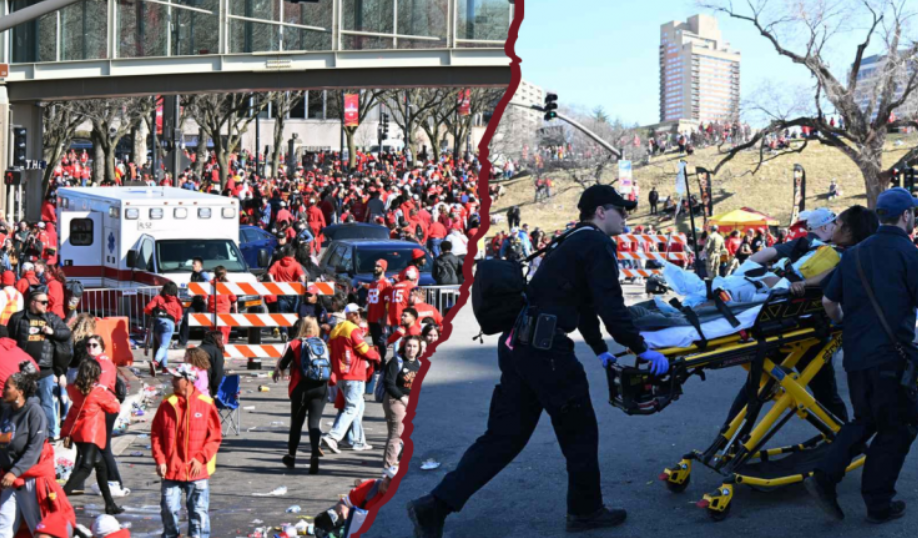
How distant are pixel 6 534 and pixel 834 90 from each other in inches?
1197

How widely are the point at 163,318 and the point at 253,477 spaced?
18.8 feet

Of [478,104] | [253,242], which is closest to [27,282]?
[478,104]

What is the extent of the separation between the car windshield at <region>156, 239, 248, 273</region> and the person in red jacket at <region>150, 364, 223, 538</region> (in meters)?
10.6

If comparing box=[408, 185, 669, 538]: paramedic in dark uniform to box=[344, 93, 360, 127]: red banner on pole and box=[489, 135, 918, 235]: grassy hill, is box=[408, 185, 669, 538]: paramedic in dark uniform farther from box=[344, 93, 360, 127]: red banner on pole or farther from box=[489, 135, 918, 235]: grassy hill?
box=[489, 135, 918, 235]: grassy hill

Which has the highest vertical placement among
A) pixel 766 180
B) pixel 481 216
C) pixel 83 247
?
pixel 766 180

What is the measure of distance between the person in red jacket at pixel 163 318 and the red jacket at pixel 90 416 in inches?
231

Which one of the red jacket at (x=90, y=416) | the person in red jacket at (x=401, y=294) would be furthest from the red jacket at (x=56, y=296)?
the red jacket at (x=90, y=416)

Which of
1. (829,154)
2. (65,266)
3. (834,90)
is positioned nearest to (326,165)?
(829,154)

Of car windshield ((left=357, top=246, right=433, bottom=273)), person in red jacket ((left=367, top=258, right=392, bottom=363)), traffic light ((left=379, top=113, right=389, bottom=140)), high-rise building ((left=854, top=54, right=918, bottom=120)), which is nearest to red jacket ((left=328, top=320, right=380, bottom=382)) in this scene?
person in red jacket ((left=367, top=258, right=392, bottom=363))

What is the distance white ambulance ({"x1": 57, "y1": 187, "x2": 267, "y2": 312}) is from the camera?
18.6 metres

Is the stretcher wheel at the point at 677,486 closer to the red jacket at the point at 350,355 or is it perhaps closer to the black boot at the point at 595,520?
the black boot at the point at 595,520

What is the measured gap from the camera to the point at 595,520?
17.4 ft

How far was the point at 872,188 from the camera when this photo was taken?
35.4m

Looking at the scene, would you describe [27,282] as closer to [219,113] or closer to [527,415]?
[527,415]
